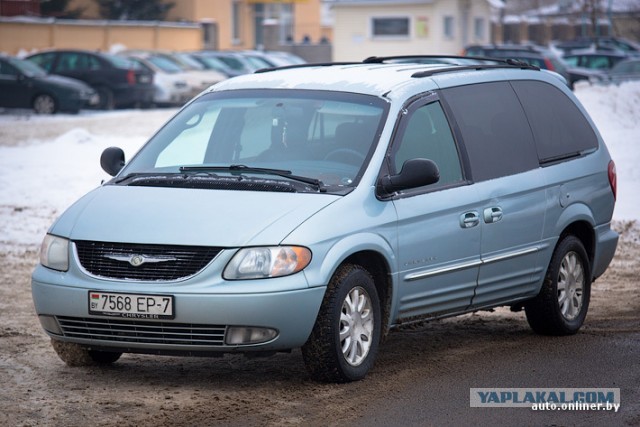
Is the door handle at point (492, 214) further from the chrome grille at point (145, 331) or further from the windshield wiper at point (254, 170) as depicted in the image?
the chrome grille at point (145, 331)

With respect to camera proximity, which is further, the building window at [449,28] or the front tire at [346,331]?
the building window at [449,28]

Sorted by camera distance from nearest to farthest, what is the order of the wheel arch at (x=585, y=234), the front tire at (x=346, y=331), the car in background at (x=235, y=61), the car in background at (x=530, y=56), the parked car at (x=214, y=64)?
the front tire at (x=346, y=331) → the wheel arch at (x=585, y=234) → the car in background at (x=530, y=56) → the parked car at (x=214, y=64) → the car in background at (x=235, y=61)

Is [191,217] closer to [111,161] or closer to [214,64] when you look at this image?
[111,161]

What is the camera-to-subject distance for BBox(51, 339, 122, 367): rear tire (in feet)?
23.3

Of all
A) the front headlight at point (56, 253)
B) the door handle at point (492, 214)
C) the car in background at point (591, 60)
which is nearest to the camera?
the front headlight at point (56, 253)

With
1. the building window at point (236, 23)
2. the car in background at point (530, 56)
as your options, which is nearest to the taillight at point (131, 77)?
the car in background at point (530, 56)

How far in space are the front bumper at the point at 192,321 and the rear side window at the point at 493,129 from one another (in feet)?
6.02

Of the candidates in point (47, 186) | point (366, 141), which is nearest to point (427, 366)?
point (366, 141)

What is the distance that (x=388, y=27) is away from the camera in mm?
52406

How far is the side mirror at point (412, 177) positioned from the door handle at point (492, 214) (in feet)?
2.41

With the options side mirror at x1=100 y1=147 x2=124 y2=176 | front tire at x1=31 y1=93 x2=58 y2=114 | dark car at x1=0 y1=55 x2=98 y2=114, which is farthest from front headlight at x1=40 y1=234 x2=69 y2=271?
front tire at x1=31 y1=93 x2=58 y2=114

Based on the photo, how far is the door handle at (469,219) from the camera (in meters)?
7.47

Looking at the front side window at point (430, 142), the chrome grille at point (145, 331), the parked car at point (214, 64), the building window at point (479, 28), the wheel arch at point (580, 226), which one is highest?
the front side window at point (430, 142)

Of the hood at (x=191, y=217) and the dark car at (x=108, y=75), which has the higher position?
the hood at (x=191, y=217)
